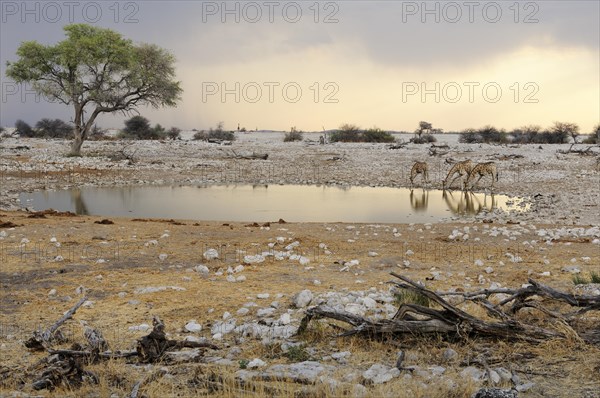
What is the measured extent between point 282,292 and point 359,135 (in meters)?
45.5

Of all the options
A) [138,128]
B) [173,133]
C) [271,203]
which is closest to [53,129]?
[138,128]

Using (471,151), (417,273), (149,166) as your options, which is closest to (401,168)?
(471,151)

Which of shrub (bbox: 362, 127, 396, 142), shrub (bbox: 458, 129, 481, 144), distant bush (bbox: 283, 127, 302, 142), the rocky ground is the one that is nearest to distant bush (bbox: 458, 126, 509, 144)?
shrub (bbox: 458, 129, 481, 144)

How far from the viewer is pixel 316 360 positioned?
500cm

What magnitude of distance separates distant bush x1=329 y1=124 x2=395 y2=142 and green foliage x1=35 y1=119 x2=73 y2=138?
26.5m

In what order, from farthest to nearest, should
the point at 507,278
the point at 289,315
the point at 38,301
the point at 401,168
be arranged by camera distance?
the point at 401,168, the point at 507,278, the point at 38,301, the point at 289,315

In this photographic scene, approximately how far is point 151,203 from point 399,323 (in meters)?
16.1

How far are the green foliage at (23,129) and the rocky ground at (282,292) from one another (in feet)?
146

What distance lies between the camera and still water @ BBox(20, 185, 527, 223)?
680 inches

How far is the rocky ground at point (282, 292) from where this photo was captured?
440 cm

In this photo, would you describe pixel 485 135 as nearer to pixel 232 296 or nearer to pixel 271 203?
pixel 271 203

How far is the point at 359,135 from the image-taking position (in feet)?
171

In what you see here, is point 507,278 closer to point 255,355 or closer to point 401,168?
point 255,355

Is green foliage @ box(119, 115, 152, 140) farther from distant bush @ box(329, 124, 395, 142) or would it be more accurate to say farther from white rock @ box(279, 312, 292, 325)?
white rock @ box(279, 312, 292, 325)
